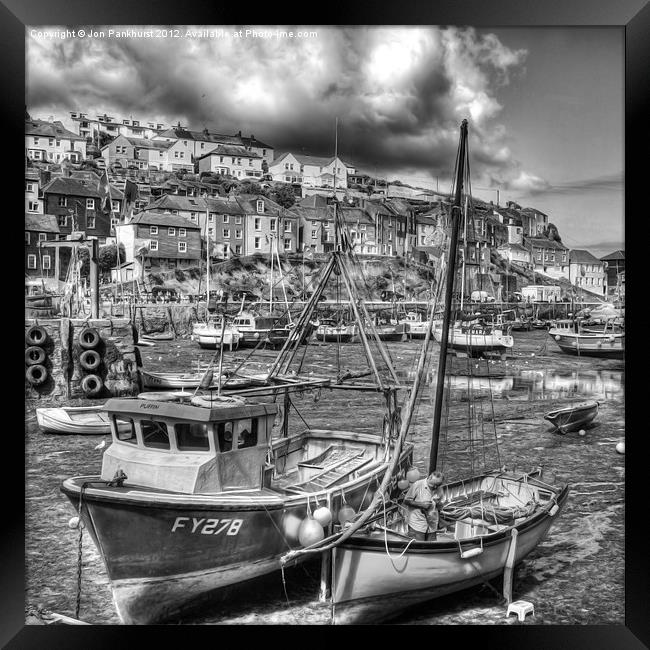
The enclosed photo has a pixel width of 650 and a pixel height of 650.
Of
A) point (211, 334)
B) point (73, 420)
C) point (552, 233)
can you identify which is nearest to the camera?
point (73, 420)

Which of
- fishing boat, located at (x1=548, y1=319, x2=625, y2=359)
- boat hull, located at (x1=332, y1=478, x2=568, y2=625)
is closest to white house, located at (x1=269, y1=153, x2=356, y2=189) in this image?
fishing boat, located at (x1=548, y1=319, x2=625, y2=359)

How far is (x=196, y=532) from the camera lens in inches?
225

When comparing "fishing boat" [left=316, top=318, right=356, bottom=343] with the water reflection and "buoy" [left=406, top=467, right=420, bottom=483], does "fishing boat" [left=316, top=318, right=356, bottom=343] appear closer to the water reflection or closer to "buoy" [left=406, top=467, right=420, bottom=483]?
the water reflection

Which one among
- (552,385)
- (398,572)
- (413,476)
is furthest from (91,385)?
(552,385)

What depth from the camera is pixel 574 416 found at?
888 centimetres

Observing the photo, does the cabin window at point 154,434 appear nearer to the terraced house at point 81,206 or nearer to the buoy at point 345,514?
the buoy at point 345,514

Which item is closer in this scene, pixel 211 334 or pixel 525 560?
pixel 525 560

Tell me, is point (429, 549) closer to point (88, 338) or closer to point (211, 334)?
point (88, 338)

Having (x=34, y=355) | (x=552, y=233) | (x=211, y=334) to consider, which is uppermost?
(x=552, y=233)

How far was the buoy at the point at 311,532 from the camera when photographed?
609 centimetres

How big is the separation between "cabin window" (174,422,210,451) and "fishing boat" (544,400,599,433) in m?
5.04

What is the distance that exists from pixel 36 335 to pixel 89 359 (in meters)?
1.29
